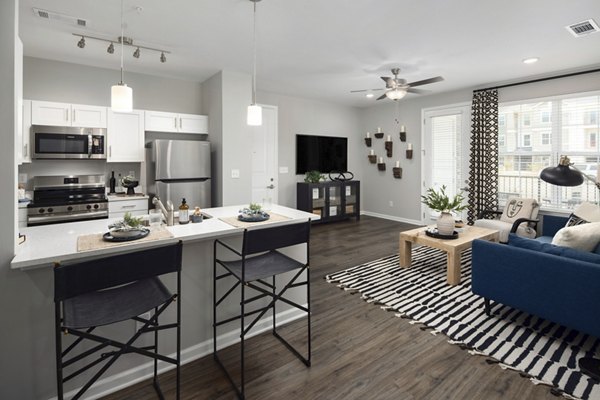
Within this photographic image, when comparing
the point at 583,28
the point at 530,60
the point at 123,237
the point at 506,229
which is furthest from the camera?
the point at 506,229

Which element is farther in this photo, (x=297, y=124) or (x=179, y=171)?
(x=297, y=124)

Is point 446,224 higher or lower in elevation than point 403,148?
lower

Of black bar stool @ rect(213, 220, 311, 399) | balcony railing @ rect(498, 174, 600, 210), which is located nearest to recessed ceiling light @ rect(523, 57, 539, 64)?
balcony railing @ rect(498, 174, 600, 210)

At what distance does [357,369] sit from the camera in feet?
7.16

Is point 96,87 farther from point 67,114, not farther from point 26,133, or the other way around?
point 26,133

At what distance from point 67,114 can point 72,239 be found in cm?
285

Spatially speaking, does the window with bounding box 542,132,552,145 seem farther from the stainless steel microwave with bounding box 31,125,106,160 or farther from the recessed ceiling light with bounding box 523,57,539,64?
the stainless steel microwave with bounding box 31,125,106,160

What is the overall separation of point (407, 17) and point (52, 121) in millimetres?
4162

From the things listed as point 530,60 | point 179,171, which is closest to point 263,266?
point 179,171

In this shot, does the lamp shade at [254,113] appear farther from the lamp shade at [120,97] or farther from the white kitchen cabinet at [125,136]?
the white kitchen cabinet at [125,136]

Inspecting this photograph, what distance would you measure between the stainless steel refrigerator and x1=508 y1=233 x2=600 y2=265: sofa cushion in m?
3.79

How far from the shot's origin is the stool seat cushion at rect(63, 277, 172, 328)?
1.50 m

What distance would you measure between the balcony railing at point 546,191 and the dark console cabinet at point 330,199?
2836 mm

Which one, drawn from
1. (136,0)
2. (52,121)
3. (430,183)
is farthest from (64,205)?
(430,183)
